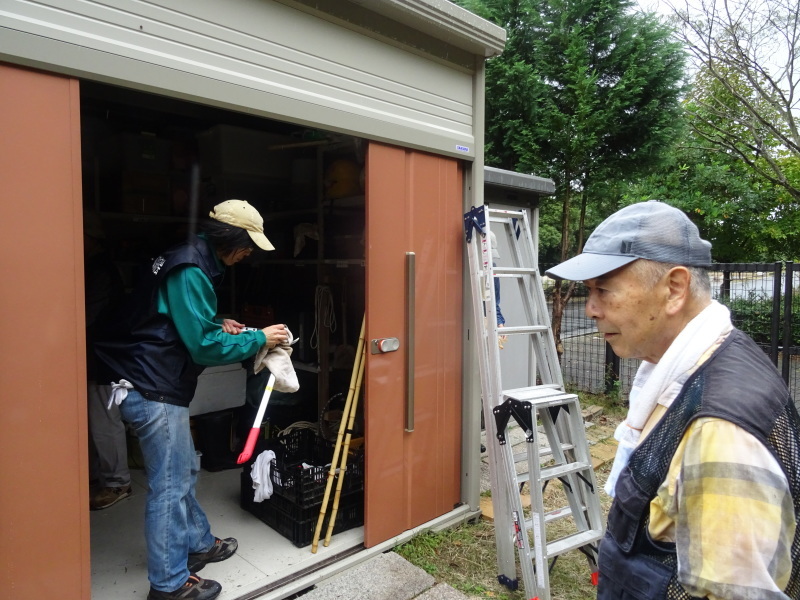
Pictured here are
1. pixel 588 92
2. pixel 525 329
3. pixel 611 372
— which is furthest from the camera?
pixel 588 92

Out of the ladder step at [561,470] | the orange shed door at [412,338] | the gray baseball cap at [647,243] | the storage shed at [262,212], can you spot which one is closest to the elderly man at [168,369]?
the storage shed at [262,212]

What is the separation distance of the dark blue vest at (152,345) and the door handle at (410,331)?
3.82ft

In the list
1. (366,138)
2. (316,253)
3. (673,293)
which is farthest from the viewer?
(316,253)

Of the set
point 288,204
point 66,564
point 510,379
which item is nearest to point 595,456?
point 510,379

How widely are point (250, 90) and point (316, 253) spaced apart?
6.61 feet

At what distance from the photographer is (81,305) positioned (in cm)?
203

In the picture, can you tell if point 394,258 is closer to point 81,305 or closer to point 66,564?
point 81,305

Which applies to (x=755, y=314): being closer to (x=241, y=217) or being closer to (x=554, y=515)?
(x=554, y=515)

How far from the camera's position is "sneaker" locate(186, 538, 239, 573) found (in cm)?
276

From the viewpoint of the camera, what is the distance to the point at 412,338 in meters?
3.23

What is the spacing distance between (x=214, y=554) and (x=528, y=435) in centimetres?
179

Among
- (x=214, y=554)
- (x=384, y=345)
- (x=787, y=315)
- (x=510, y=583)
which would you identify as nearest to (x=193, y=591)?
(x=214, y=554)

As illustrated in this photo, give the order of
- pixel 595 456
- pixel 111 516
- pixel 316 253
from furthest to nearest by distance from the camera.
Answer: pixel 595 456 < pixel 316 253 < pixel 111 516

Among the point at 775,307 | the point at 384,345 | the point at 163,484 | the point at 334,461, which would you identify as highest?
the point at 775,307
